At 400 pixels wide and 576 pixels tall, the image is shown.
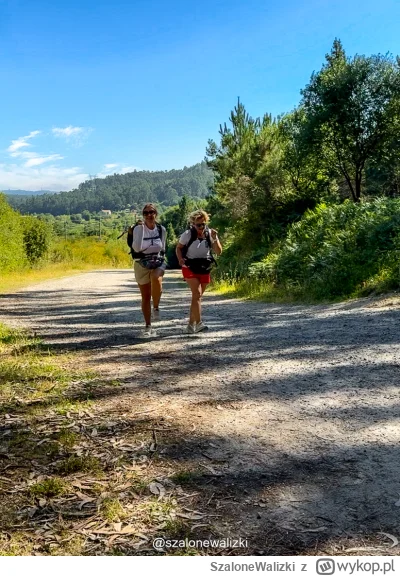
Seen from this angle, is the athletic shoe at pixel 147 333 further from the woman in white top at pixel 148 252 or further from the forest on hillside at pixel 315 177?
the forest on hillside at pixel 315 177

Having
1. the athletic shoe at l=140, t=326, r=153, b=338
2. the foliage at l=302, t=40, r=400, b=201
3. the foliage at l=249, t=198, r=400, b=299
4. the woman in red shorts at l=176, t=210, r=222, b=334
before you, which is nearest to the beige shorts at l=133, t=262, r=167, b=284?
the woman in red shorts at l=176, t=210, r=222, b=334

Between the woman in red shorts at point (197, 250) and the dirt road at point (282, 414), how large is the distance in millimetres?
916

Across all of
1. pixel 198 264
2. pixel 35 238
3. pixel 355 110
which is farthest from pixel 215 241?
pixel 35 238

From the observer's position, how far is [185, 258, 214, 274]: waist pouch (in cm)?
763

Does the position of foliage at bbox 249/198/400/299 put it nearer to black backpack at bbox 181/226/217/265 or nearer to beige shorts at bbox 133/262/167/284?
black backpack at bbox 181/226/217/265

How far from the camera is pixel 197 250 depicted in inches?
299


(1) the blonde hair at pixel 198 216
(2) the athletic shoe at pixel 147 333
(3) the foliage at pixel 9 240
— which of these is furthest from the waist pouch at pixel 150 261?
(3) the foliage at pixel 9 240

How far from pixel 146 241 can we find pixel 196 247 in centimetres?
86

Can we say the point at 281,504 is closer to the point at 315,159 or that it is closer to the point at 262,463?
the point at 262,463

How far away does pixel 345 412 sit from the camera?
3902mm

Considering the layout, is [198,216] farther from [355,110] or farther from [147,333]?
[355,110]

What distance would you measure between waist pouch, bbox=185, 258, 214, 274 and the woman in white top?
22.3 inches

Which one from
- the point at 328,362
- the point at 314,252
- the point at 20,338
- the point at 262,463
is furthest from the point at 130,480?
the point at 314,252

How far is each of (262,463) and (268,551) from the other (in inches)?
34.3
